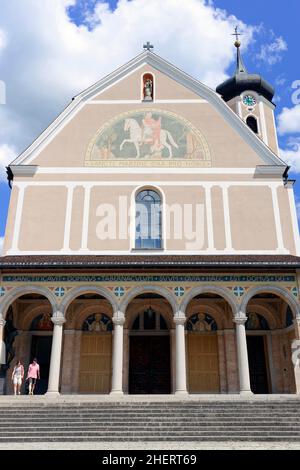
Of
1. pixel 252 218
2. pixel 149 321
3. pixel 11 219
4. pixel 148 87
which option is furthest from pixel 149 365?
pixel 148 87

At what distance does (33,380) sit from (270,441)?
401 inches

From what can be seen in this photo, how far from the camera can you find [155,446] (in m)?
10.8

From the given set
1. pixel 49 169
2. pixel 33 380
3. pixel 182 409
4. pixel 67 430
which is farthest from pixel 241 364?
pixel 49 169

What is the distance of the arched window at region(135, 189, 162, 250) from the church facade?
0.15 ft

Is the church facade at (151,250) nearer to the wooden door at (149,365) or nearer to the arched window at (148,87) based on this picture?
the wooden door at (149,365)

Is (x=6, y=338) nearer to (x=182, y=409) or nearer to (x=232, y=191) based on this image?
(x=182, y=409)

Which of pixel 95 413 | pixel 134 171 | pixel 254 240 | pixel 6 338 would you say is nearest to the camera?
pixel 95 413

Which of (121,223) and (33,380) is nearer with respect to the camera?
(33,380)

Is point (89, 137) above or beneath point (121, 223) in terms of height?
above

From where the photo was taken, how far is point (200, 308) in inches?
756

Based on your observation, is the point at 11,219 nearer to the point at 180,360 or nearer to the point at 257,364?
the point at 180,360

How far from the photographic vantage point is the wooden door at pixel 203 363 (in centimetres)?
1805

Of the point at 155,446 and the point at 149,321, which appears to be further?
the point at 149,321

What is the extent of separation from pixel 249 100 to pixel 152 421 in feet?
68.5
